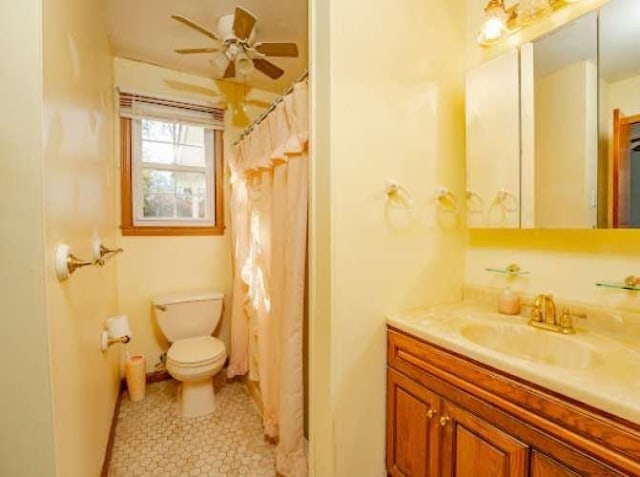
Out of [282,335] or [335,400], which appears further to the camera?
[282,335]

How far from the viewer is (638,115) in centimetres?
97

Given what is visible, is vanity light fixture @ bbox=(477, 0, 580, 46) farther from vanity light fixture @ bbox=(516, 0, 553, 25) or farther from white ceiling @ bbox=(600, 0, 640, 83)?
white ceiling @ bbox=(600, 0, 640, 83)

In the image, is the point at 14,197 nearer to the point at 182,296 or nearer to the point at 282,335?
the point at 282,335

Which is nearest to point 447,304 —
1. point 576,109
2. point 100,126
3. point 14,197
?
point 576,109

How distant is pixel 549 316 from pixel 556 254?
242mm

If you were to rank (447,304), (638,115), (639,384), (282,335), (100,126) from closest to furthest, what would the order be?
(639,384), (638,115), (447,304), (282,335), (100,126)

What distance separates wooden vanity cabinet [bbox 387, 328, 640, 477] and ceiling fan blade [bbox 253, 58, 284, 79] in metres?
Result: 1.81

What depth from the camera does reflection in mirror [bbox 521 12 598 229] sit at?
3.48 feet

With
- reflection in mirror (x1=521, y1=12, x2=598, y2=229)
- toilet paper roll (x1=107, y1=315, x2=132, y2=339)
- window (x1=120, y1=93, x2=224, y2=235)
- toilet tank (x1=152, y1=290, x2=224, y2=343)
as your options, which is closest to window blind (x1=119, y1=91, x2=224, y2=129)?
window (x1=120, y1=93, x2=224, y2=235)

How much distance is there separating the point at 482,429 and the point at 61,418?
115cm

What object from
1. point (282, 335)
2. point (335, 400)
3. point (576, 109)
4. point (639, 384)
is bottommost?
point (335, 400)

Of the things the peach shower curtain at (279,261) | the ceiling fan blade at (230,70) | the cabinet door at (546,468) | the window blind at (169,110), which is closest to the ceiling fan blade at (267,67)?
the ceiling fan blade at (230,70)

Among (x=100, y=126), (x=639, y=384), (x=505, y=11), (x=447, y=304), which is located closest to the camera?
(x=639, y=384)

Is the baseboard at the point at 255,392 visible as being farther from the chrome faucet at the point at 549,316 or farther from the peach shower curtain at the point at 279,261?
the chrome faucet at the point at 549,316
